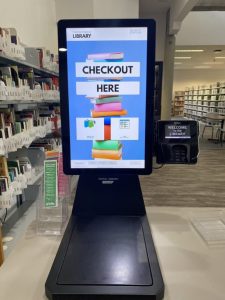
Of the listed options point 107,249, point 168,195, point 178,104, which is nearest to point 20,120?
point 107,249

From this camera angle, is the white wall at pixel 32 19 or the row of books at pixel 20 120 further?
the white wall at pixel 32 19

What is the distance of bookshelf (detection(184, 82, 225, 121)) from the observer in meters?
10.4

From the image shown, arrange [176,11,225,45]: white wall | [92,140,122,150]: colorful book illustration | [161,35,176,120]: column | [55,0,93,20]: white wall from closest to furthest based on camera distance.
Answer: [92,140,122,150]: colorful book illustration, [55,0,93,20]: white wall, [161,35,176,120]: column, [176,11,225,45]: white wall

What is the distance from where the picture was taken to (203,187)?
391cm

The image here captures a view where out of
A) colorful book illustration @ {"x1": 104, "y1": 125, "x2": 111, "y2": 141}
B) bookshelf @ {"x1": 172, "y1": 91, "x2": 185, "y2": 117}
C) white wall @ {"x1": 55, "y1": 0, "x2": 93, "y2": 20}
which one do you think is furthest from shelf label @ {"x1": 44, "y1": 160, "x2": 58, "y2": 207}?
bookshelf @ {"x1": 172, "y1": 91, "x2": 185, "y2": 117}

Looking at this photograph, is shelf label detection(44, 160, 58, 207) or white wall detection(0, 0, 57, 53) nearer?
shelf label detection(44, 160, 58, 207)

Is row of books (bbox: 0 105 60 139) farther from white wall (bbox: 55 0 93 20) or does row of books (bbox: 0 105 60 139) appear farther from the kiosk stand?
white wall (bbox: 55 0 93 20)

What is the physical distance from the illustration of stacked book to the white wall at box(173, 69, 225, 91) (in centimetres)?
1651

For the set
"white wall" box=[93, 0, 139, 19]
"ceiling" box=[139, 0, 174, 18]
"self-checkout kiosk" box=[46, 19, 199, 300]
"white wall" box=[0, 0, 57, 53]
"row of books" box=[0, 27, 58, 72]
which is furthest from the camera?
"ceiling" box=[139, 0, 174, 18]

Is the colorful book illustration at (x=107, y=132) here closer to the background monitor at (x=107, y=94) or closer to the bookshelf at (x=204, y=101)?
the background monitor at (x=107, y=94)

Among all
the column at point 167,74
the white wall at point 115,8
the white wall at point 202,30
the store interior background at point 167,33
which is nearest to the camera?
the store interior background at point 167,33

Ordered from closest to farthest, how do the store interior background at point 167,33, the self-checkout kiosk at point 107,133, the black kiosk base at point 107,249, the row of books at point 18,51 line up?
the black kiosk base at point 107,249 < the self-checkout kiosk at point 107,133 < the row of books at point 18,51 < the store interior background at point 167,33

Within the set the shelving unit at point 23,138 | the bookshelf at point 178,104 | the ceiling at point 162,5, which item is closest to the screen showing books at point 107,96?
the shelving unit at point 23,138

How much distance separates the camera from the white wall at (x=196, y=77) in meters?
15.9
